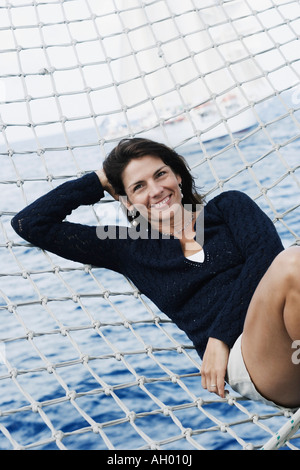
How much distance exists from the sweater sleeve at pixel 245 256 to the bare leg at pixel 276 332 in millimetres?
60

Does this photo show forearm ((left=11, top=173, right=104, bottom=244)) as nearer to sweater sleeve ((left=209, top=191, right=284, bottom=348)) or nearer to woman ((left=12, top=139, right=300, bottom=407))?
woman ((left=12, top=139, right=300, bottom=407))

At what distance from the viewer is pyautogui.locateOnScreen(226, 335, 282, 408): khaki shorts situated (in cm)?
100

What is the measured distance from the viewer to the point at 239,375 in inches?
39.6

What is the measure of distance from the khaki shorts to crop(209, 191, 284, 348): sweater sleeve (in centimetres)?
2

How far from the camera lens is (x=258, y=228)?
3.63ft

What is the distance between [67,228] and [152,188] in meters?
0.21

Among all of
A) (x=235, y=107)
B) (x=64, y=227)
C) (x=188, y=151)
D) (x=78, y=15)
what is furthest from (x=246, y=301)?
(x=235, y=107)

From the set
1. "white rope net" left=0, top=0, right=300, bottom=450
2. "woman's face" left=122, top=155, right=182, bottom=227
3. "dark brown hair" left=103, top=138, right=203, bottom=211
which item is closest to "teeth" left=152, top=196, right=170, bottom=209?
"woman's face" left=122, top=155, right=182, bottom=227

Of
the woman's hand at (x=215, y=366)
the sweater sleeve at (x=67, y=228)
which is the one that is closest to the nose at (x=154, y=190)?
the sweater sleeve at (x=67, y=228)

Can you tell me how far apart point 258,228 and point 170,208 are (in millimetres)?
201

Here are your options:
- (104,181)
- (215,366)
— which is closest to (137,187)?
(104,181)

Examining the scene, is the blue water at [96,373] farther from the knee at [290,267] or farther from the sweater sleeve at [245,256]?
the knee at [290,267]

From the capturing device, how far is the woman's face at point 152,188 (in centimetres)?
122

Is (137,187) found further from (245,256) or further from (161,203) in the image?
(245,256)
